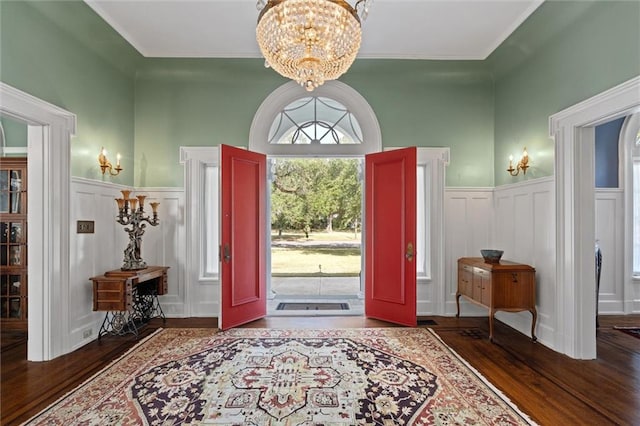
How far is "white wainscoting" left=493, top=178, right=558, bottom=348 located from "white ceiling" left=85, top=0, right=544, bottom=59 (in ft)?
6.07

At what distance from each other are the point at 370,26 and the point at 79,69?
328 centimetres

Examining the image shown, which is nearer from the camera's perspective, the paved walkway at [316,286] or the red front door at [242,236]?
the red front door at [242,236]

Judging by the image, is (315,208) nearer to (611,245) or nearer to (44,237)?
(611,245)

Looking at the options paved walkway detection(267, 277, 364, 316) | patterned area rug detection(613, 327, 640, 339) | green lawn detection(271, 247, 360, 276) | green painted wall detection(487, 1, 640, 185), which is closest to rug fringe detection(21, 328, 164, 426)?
paved walkway detection(267, 277, 364, 316)

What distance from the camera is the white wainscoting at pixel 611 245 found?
4762 mm

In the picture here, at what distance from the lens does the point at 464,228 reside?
4727mm

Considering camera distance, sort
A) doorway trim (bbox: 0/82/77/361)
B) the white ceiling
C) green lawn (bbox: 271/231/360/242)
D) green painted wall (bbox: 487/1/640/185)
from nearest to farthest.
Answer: green painted wall (bbox: 487/1/640/185), doorway trim (bbox: 0/82/77/361), the white ceiling, green lawn (bbox: 271/231/360/242)

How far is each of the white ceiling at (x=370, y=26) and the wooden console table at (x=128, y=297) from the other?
2830 mm

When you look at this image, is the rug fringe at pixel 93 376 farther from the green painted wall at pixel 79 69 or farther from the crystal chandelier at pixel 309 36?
the crystal chandelier at pixel 309 36

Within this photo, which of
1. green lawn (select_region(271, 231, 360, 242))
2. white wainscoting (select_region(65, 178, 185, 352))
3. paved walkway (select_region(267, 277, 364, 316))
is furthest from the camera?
green lawn (select_region(271, 231, 360, 242))

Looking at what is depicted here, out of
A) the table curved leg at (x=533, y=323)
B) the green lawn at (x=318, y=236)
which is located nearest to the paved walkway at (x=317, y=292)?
the table curved leg at (x=533, y=323)

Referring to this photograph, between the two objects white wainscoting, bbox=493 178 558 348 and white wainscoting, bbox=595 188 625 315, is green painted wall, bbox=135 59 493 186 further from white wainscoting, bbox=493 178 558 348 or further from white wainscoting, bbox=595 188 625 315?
white wainscoting, bbox=595 188 625 315

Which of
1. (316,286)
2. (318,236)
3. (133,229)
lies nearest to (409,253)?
(133,229)

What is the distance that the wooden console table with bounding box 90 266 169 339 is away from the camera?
362 cm
